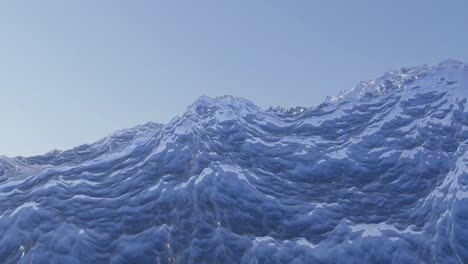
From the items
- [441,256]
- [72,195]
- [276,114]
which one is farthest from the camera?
[276,114]

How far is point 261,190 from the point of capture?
21.4 meters

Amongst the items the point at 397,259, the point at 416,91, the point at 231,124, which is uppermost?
the point at 416,91

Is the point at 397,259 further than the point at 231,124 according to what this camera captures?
No

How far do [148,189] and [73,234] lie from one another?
3.59 m

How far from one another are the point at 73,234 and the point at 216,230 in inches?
224

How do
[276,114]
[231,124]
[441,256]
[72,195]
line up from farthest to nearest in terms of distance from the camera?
[276,114] → [231,124] → [72,195] → [441,256]

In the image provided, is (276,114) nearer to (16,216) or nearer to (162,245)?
(162,245)

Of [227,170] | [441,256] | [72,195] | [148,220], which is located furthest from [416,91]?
[72,195]

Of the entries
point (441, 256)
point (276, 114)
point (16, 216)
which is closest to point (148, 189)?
point (16, 216)

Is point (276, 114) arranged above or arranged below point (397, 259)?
above

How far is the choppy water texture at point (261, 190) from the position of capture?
19672 millimetres

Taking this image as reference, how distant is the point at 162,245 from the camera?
64.9ft

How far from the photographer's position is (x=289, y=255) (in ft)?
64.4

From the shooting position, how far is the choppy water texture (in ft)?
64.5
